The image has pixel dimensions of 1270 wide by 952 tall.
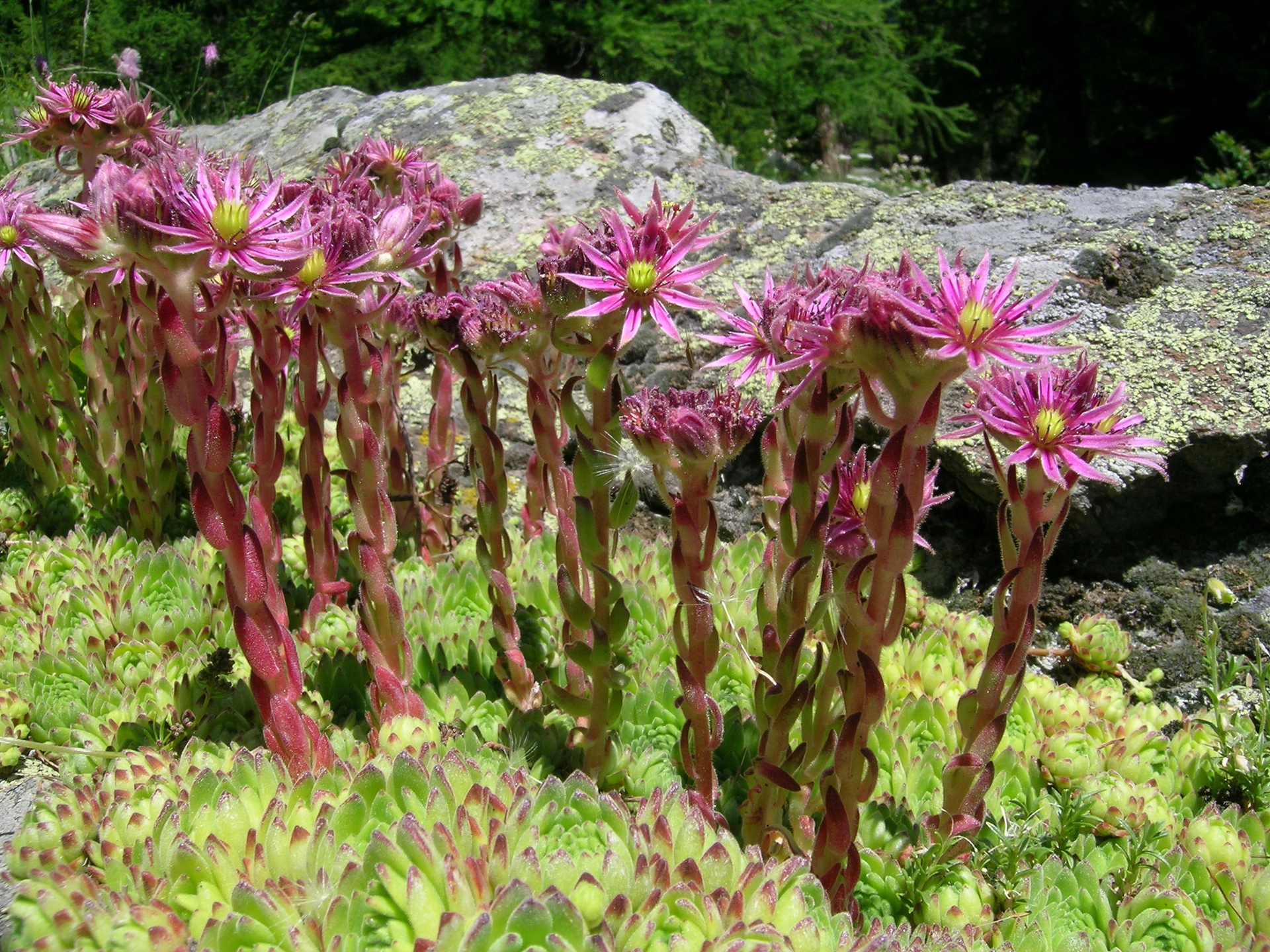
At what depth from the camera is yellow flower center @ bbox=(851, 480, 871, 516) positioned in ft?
6.37

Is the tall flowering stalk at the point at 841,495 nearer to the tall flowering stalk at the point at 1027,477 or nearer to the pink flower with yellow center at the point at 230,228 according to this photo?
the tall flowering stalk at the point at 1027,477

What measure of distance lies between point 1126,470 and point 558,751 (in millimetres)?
1845

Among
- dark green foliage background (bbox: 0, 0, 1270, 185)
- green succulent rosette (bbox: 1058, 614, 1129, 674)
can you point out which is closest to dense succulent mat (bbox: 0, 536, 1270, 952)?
green succulent rosette (bbox: 1058, 614, 1129, 674)

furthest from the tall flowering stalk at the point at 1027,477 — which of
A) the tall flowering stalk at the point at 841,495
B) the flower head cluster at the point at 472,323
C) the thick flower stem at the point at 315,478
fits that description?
the thick flower stem at the point at 315,478

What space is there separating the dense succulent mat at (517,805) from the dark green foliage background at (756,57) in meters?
6.12

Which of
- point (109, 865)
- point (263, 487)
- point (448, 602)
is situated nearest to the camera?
point (109, 865)

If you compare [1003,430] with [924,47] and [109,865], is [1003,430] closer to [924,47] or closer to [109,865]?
[109,865]

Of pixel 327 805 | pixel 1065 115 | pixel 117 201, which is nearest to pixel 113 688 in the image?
pixel 327 805

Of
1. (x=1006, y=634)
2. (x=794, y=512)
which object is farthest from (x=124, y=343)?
(x=1006, y=634)

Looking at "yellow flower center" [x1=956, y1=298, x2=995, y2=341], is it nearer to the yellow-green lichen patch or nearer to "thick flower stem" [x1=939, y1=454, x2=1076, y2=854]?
"thick flower stem" [x1=939, y1=454, x2=1076, y2=854]

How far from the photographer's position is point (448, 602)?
292cm

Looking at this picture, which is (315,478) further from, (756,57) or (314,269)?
(756,57)

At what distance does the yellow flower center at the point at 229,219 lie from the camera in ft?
5.47

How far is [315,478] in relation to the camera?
7.95 feet
